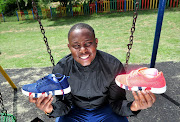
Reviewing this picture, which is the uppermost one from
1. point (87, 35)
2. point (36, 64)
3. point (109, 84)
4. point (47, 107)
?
point (87, 35)

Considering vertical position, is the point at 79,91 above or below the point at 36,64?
above

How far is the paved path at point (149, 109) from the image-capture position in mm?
2611

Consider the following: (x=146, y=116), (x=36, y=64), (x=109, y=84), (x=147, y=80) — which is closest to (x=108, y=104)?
(x=109, y=84)

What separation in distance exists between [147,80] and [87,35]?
2.33ft

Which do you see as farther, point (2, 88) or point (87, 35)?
point (2, 88)

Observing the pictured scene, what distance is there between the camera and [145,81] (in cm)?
144

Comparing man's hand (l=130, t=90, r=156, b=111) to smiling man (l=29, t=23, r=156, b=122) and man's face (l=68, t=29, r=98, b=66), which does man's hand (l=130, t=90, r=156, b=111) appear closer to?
smiling man (l=29, t=23, r=156, b=122)

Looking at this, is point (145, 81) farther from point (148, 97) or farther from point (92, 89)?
point (92, 89)

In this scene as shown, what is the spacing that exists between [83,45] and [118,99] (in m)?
0.74

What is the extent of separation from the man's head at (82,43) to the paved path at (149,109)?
5.29 ft

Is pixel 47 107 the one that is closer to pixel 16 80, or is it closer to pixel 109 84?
pixel 109 84

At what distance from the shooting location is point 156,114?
264cm

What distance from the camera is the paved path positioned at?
2.61m

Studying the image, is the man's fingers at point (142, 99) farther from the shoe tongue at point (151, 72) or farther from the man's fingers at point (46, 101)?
the man's fingers at point (46, 101)
